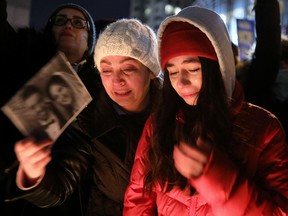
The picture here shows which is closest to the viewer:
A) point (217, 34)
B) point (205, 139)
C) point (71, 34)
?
point (205, 139)

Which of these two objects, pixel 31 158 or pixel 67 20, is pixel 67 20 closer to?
pixel 67 20

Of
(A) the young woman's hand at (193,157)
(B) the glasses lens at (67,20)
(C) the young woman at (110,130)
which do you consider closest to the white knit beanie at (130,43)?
(C) the young woman at (110,130)

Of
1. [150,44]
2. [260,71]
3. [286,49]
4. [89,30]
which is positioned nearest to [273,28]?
[260,71]

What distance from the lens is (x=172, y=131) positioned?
90.4 inches

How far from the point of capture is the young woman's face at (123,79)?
2654mm

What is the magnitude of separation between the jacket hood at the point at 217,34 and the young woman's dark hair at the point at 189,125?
2.4 inches

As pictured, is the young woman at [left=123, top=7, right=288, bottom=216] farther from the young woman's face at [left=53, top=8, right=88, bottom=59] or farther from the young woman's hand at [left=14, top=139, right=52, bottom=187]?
the young woman's face at [left=53, top=8, right=88, bottom=59]

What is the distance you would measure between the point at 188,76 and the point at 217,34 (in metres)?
0.33

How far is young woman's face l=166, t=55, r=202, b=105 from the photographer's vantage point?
2.13m

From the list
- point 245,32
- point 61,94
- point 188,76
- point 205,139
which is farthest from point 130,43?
point 245,32

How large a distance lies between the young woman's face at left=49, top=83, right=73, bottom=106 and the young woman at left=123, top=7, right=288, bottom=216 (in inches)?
26.0

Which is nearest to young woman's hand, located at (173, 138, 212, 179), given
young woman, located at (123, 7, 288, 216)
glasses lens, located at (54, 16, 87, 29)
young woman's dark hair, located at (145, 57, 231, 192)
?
young woman, located at (123, 7, 288, 216)

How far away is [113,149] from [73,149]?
0.31 m

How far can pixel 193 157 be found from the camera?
5.21 ft
